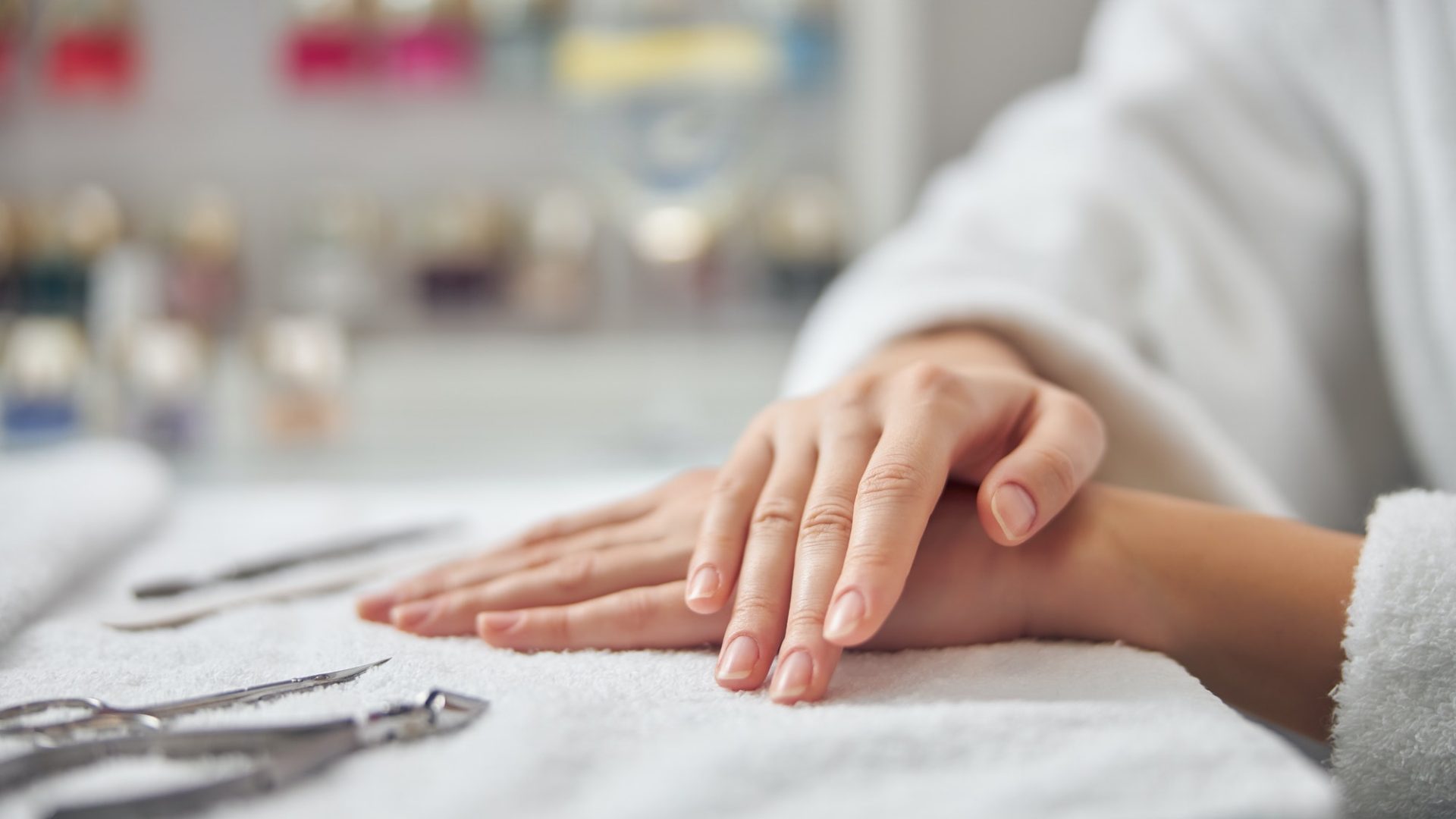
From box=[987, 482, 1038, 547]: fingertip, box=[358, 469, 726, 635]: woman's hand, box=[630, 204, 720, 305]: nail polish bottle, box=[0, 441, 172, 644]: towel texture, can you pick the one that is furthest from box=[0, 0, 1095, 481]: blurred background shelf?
box=[987, 482, 1038, 547]: fingertip

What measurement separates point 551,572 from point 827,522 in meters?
0.12

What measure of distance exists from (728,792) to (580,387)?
131 centimetres

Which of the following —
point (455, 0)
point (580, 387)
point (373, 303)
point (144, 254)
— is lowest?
point (580, 387)

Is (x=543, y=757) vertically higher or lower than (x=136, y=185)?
lower

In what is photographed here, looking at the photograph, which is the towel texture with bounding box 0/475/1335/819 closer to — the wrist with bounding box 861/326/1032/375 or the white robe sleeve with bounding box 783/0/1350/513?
the wrist with bounding box 861/326/1032/375

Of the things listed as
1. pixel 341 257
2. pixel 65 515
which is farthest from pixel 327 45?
pixel 65 515

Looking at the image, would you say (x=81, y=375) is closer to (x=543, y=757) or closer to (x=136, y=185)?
(x=136, y=185)

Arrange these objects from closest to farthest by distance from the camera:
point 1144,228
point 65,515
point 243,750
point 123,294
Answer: point 243,750 < point 65,515 < point 1144,228 < point 123,294

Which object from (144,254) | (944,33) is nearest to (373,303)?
(144,254)

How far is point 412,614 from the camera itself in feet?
1.34

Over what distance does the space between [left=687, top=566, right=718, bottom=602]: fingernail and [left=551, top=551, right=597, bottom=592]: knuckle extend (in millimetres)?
58

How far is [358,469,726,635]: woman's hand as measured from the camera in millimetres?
411

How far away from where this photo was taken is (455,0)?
1.48 meters

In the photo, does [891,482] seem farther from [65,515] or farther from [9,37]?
[9,37]
